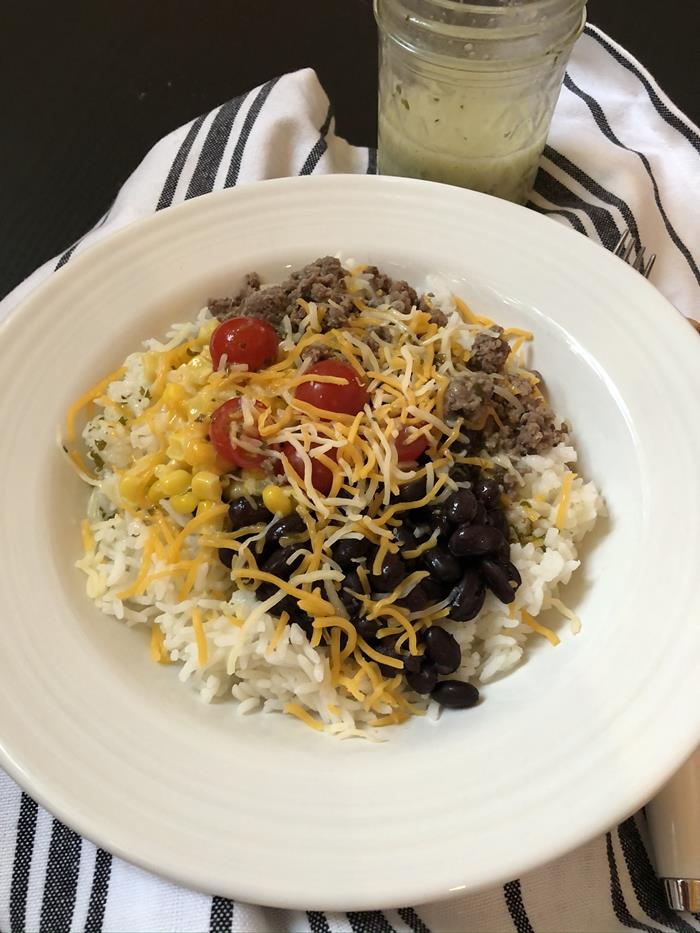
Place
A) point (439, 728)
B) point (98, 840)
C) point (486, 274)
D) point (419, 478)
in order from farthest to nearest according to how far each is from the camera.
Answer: point (486, 274)
point (419, 478)
point (439, 728)
point (98, 840)

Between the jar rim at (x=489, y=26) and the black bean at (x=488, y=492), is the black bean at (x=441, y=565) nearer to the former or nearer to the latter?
the black bean at (x=488, y=492)

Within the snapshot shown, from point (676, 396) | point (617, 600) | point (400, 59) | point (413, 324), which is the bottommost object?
point (617, 600)

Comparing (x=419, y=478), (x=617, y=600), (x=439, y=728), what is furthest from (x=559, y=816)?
(x=419, y=478)

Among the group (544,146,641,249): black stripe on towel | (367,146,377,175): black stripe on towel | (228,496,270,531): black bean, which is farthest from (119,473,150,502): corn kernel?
(544,146,641,249): black stripe on towel

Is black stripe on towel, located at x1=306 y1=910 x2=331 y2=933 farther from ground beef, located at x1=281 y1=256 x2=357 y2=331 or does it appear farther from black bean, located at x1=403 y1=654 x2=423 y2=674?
ground beef, located at x1=281 y1=256 x2=357 y2=331

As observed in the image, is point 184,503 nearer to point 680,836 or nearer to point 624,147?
point 680,836

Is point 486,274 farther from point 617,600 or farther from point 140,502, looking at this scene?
point 140,502

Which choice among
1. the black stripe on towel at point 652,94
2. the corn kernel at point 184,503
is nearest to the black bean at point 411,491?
the corn kernel at point 184,503
